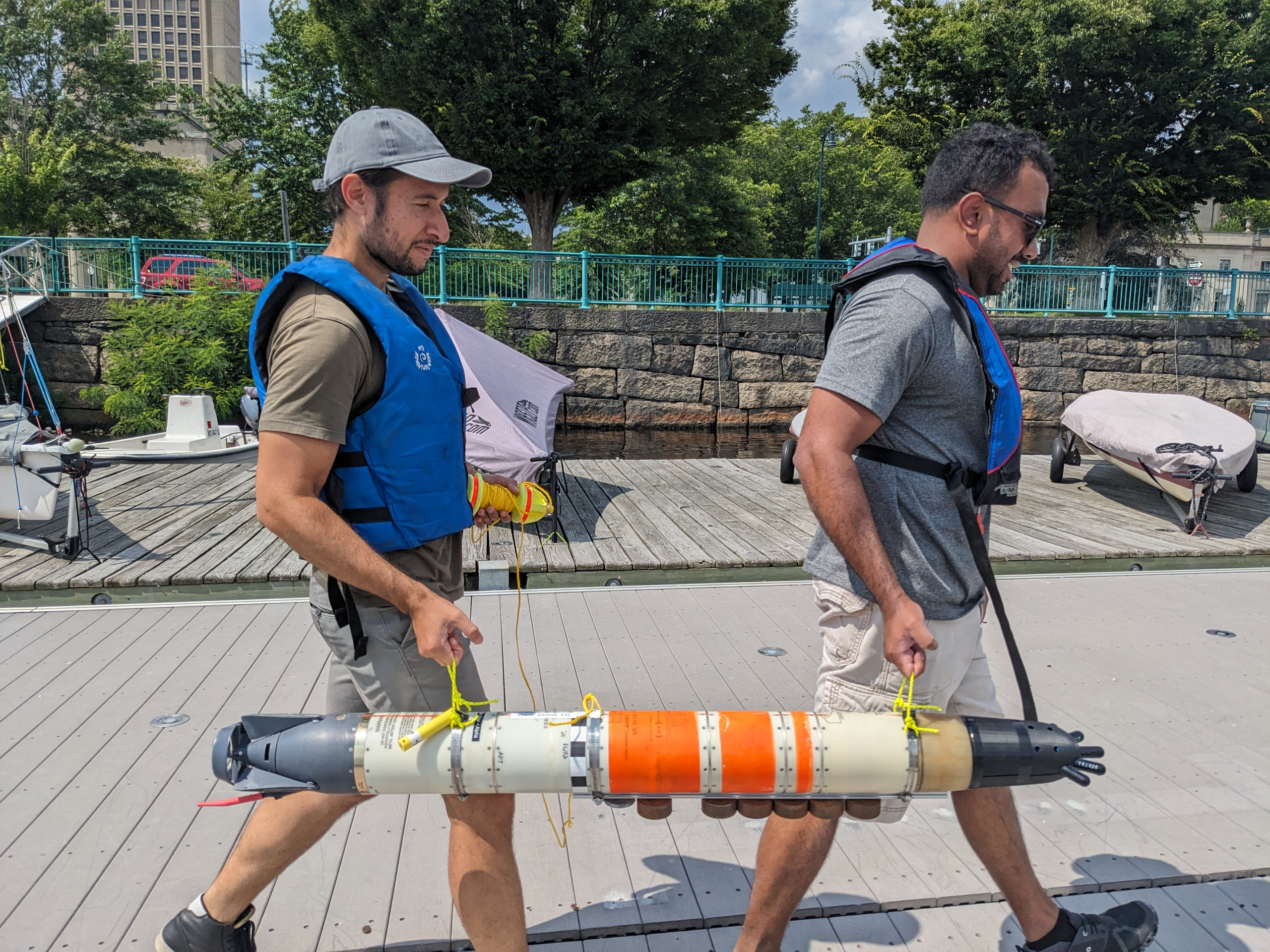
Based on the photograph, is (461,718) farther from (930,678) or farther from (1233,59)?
(1233,59)

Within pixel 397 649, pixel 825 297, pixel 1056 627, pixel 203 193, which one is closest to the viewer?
pixel 397 649

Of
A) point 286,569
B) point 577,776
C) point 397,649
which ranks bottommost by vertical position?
point 286,569

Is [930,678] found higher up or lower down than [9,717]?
higher up

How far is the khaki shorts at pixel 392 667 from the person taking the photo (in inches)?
81.6

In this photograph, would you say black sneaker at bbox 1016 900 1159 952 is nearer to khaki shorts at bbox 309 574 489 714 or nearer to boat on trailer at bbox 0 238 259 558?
khaki shorts at bbox 309 574 489 714

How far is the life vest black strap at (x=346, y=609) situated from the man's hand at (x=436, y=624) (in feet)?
0.61

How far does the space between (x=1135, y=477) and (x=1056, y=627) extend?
5748 millimetres

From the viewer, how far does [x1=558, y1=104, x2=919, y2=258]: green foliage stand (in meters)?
36.1

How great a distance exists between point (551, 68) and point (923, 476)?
20.7 m

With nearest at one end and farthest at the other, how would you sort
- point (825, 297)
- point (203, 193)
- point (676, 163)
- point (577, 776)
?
point (577, 776) → point (825, 297) → point (676, 163) → point (203, 193)

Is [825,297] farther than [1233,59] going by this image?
No

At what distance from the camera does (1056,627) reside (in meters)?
5.29

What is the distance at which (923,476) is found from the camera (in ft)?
7.07

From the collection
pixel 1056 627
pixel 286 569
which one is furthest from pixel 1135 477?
pixel 286 569
